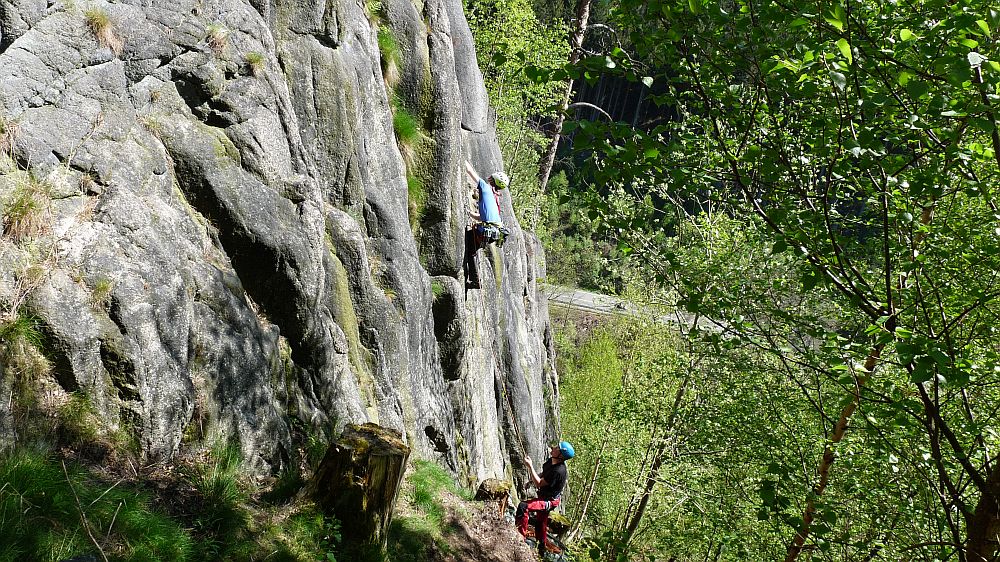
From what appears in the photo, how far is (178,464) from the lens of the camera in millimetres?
5488

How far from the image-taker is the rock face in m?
5.17

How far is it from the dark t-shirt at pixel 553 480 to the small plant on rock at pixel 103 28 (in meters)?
7.68

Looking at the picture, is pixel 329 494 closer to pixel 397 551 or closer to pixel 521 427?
pixel 397 551

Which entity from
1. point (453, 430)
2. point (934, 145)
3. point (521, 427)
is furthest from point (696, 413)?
point (934, 145)

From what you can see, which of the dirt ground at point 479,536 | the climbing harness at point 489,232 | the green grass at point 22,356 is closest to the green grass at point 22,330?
the green grass at point 22,356

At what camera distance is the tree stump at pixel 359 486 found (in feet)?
19.9

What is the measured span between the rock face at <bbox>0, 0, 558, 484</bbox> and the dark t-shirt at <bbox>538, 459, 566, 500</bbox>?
5.86 feet

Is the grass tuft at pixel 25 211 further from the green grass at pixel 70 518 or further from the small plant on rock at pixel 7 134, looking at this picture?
the green grass at pixel 70 518

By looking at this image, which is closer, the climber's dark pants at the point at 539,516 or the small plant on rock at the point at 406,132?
the climber's dark pants at the point at 539,516

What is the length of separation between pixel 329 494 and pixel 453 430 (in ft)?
20.5

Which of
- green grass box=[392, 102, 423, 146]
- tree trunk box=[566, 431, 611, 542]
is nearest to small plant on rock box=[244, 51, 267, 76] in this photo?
green grass box=[392, 102, 423, 146]

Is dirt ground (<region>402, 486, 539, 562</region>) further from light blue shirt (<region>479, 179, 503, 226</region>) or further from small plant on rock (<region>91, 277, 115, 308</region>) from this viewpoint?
light blue shirt (<region>479, 179, 503, 226</region>)

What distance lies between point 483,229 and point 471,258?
83 centimetres

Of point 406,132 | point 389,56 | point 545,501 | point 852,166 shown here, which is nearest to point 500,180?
point 406,132
